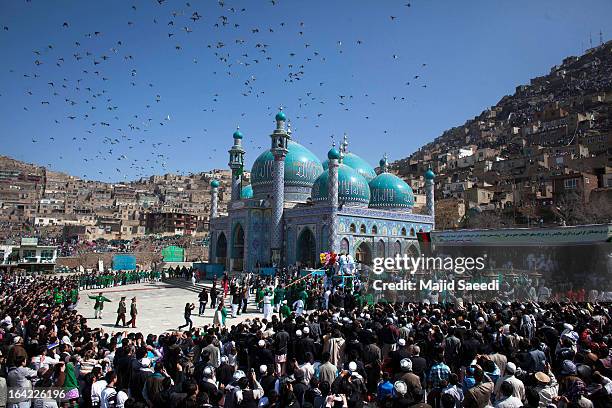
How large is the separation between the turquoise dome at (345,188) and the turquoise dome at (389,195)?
243 centimetres

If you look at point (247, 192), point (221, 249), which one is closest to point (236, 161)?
point (247, 192)

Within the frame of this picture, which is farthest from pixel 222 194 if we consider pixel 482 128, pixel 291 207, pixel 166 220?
pixel 291 207

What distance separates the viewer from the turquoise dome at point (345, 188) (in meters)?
31.7

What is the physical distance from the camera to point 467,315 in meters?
10.6

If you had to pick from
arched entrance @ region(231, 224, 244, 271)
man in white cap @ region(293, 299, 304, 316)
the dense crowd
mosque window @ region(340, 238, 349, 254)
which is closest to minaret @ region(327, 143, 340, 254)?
mosque window @ region(340, 238, 349, 254)

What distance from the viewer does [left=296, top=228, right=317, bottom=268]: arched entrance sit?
1198 inches

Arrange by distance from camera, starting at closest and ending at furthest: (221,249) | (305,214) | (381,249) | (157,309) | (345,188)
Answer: (157,309) → (305,214) → (381,249) → (345,188) → (221,249)

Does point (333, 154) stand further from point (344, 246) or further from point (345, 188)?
point (344, 246)

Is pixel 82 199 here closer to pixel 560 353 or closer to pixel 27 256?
pixel 27 256

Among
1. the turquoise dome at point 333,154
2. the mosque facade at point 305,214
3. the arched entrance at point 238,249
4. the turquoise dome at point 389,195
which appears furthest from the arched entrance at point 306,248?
the turquoise dome at point 389,195

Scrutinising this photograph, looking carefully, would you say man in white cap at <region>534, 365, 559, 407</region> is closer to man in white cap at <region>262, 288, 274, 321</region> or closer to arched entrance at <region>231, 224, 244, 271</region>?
man in white cap at <region>262, 288, 274, 321</region>

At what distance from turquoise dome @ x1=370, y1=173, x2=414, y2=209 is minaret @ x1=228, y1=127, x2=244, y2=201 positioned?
10.5m

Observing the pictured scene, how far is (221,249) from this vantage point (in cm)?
3738

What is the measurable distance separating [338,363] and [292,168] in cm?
2708
